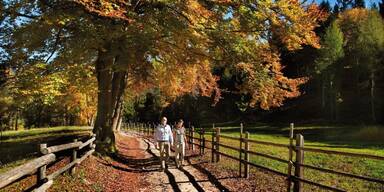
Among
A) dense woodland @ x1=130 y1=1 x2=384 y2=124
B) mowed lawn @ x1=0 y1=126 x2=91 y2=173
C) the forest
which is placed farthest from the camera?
dense woodland @ x1=130 y1=1 x2=384 y2=124

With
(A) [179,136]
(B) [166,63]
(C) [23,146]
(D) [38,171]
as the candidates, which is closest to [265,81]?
(A) [179,136]

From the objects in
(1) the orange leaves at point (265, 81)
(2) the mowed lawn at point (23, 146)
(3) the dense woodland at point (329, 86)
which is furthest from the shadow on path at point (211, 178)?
(3) the dense woodland at point (329, 86)

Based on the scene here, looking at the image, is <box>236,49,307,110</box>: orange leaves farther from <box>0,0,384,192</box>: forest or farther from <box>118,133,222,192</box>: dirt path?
<box>118,133,222,192</box>: dirt path

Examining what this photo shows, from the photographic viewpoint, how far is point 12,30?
22484mm

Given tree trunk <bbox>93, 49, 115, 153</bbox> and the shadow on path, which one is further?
tree trunk <bbox>93, 49, 115, 153</bbox>

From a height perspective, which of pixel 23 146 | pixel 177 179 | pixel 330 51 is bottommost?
pixel 177 179

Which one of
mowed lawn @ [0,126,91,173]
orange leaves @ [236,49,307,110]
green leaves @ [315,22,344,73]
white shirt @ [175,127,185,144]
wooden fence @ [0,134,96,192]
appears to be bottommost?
mowed lawn @ [0,126,91,173]

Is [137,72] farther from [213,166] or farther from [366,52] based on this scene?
[366,52]

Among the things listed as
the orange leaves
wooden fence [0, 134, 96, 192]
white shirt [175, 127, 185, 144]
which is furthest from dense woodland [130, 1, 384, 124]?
wooden fence [0, 134, 96, 192]

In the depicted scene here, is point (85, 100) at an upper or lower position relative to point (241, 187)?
upper

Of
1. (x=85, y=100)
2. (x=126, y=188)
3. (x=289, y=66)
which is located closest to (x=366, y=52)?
(x=289, y=66)

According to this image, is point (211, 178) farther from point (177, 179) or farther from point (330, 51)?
point (330, 51)

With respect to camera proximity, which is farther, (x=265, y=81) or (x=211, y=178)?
(x=265, y=81)

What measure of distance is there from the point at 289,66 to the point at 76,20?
64.0 meters
